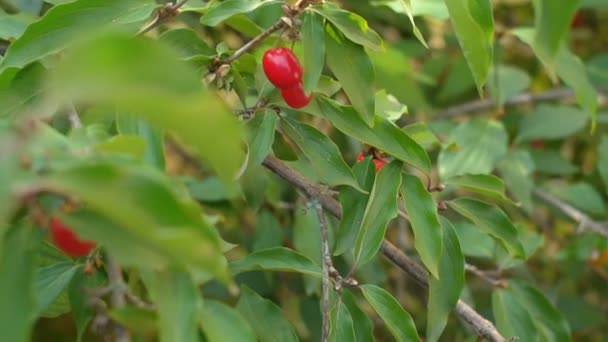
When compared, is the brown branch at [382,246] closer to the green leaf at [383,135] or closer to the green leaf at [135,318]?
the green leaf at [383,135]

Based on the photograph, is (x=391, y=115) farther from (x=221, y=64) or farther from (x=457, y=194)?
(x=457, y=194)

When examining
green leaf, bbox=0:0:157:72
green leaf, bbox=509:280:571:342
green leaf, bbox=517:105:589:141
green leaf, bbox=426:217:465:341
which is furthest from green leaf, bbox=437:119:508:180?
green leaf, bbox=0:0:157:72

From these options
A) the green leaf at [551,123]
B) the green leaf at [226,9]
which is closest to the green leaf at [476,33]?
the green leaf at [226,9]

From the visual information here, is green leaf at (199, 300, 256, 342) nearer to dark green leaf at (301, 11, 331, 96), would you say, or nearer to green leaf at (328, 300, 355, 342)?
green leaf at (328, 300, 355, 342)

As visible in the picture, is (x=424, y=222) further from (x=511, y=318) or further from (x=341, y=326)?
(x=511, y=318)

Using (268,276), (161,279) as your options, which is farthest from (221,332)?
(268,276)
